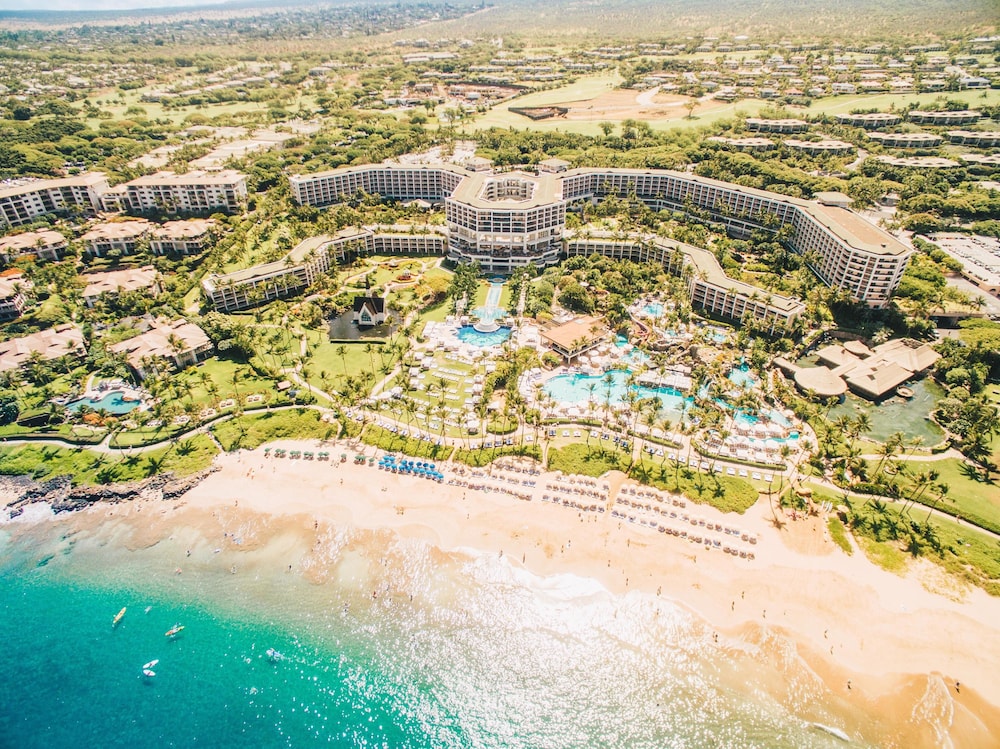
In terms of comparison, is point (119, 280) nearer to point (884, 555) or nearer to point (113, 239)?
point (113, 239)

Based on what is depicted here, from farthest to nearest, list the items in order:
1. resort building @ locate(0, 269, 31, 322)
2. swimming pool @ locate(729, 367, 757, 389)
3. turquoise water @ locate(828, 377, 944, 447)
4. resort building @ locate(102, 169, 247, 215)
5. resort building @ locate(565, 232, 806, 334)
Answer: resort building @ locate(102, 169, 247, 215) < resort building @ locate(0, 269, 31, 322) < resort building @ locate(565, 232, 806, 334) < swimming pool @ locate(729, 367, 757, 389) < turquoise water @ locate(828, 377, 944, 447)

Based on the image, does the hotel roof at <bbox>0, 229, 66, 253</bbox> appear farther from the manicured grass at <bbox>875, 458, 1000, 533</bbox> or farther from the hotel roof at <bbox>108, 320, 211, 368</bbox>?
the manicured grass at <bbox>875, 458, 1000, 533</bbox>

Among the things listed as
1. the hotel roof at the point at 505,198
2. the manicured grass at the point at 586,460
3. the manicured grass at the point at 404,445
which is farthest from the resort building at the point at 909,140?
the manicured grass at the point at 404,445

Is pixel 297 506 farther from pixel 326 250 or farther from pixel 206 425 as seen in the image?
pixel 326 250

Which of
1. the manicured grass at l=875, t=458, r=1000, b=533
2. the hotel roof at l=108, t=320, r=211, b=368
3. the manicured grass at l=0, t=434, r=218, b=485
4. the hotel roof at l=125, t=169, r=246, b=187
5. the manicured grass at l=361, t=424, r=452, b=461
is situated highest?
the hotel roof at l=125, t=169, r=246, b=187

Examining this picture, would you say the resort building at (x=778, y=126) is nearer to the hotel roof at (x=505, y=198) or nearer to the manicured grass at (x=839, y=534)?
the hotel roof at (x=505, y=198)

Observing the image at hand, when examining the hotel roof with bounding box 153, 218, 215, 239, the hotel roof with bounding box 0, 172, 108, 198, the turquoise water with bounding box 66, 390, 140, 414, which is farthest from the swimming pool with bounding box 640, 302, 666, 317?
the hotel roof with bounding box 0, 172, 108, 198

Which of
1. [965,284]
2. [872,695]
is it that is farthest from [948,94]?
[872,695]
